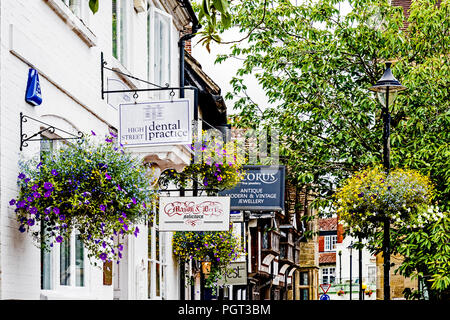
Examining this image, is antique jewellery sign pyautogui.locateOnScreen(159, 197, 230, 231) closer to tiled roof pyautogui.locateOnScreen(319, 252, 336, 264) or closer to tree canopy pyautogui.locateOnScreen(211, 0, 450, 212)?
tree canopy pyautogui.locateOnScreen(211, 0, 450, 212)

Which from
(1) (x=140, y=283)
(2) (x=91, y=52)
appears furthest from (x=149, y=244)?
(2) (x=91, y=52)

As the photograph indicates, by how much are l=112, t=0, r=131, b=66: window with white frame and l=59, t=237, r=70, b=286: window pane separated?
4131mm

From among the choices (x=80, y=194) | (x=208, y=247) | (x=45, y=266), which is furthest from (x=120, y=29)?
(x=208, y=247)

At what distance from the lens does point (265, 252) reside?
133 feet

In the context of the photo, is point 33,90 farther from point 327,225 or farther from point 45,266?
point 327,225

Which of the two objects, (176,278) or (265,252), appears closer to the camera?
(176,278)

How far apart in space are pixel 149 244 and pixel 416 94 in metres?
8.83

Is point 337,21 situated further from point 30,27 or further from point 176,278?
point 30,27

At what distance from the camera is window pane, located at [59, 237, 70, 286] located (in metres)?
9.85

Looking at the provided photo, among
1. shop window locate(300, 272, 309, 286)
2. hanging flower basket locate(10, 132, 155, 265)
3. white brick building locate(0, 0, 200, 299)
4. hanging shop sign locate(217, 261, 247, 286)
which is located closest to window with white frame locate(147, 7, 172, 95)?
white brick building locate(0, 0, 200, 299)

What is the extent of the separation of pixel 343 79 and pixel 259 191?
528 centimetres

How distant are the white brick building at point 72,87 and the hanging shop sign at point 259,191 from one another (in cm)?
222

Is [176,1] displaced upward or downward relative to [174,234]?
upward

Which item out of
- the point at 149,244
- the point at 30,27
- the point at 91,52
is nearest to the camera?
the point at 30,27
